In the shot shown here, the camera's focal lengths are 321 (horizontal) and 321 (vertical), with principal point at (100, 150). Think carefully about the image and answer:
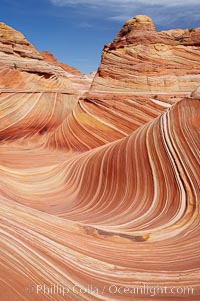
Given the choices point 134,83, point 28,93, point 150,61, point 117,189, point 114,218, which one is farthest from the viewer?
point 28,93

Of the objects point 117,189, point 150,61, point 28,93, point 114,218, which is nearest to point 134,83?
point 150,61

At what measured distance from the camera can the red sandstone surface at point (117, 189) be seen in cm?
227

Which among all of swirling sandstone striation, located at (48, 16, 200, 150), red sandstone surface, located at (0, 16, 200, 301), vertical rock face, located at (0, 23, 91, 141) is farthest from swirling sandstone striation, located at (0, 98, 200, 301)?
vertical rock face, located at (0, 23, 91, 141)

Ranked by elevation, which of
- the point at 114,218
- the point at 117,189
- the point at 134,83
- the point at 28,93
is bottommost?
the point at 114,218

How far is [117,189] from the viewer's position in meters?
4.63

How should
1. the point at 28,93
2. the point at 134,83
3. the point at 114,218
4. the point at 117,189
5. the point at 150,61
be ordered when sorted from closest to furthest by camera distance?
the point at 114,218 → the point at 117,189 → the point at 134,83 → the point at 150,61 → the point at 28,93

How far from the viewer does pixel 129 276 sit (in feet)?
7.97

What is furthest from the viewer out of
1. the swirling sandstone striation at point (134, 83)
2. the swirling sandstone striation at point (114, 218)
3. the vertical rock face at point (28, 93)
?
the vertical rock face at point (28, 93)

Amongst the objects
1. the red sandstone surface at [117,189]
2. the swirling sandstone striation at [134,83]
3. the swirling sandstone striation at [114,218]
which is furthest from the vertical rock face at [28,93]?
the swirling sandstone striation at [114,218]

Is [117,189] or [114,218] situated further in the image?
[117,189]

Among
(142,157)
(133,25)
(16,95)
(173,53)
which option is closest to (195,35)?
(173,53)

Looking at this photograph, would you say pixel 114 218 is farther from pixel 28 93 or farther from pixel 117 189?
pixel 28 93

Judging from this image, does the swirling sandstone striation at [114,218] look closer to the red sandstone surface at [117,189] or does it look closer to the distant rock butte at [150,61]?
the red sandstone surface at [117,189]

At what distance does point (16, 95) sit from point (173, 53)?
5.89 metres
